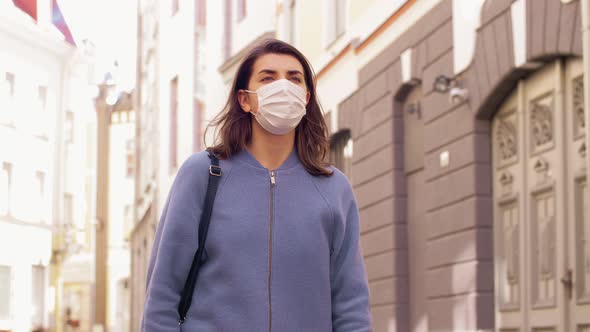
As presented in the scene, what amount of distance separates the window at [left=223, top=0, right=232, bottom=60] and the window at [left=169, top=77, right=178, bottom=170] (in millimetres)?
4819

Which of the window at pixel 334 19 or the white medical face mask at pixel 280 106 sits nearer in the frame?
the white medical face mask at pixel 280 106

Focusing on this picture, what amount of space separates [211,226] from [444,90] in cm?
848

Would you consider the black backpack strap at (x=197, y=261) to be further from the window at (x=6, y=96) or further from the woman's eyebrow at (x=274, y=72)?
the window at (x=6, y=96)

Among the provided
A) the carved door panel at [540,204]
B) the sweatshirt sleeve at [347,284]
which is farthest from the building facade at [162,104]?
the sweatshirt sleeve at [347,284]

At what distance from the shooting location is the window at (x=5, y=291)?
10.9 metres

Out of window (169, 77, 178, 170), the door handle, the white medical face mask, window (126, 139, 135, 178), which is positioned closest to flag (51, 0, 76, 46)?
the door handle

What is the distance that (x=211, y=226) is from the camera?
379 cm

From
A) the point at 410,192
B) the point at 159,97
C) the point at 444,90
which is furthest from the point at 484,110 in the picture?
the point at 159,97

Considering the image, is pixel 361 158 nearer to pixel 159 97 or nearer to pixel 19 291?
pixel 19 291

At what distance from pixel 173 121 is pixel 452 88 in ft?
68.0

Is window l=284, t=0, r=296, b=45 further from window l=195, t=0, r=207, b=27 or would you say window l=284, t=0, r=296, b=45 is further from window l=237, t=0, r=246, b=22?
window l=195, t=0, r=207, b=27

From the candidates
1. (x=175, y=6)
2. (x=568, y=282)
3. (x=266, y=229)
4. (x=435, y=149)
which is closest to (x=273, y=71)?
(x=266, y=229)

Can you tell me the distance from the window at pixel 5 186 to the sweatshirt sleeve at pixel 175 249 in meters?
7.55

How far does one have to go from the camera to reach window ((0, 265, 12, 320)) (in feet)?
35.7
